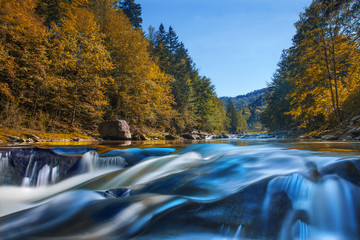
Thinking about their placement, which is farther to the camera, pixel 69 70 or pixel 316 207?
pixel 69 70

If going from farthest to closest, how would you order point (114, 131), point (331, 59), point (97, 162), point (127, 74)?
point (127, 74) → point (114, 131) → point (331, 59) → point (97, 162)

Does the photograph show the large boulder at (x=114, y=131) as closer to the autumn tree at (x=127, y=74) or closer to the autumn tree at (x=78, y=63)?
the autumn tree at (x=78, y=63)

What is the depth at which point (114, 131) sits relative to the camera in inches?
477

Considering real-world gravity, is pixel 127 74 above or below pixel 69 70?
above

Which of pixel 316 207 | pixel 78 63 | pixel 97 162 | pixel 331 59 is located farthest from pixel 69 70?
pixel 331 59

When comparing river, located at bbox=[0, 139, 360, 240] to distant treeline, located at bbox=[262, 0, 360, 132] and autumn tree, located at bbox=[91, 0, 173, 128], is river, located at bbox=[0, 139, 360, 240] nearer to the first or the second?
distant treeline, located at bbox=[262, 0, 360, 132]

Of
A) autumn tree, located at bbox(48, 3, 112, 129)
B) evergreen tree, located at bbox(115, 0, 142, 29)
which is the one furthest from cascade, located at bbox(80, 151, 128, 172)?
evergreen tree, located at bbox(115, 0, 142, 29)

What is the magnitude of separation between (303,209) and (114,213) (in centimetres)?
182

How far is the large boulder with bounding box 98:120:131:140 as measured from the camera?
39.8 feet

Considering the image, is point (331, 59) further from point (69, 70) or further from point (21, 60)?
point (21, 60)

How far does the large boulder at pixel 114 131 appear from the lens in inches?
478

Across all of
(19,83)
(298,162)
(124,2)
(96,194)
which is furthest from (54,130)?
(124,2)

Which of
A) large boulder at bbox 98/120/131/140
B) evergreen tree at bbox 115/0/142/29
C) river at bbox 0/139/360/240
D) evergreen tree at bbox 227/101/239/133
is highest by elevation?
evergreen tree at bbox 115/0/142/29

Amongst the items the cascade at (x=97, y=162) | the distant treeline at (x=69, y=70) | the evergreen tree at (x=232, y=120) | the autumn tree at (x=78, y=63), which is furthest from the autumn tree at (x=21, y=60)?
the evergreen tree at (x=232, y=120)
